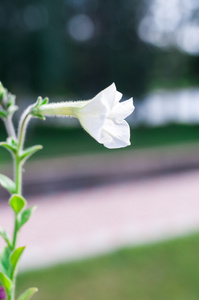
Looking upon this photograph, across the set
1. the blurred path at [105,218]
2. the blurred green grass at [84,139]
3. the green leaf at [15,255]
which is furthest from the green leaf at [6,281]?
the blurred green grass at [84,139]

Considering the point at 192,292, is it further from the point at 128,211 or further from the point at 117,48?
the point at 117,48

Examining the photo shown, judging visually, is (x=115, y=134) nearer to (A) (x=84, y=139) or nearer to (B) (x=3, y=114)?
(B) (x=3, y=114)

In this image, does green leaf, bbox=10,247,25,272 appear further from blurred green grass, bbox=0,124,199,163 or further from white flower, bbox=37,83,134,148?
blurred green grass, bbox=0,124,199,163

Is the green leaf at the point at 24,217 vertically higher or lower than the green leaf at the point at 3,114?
lower

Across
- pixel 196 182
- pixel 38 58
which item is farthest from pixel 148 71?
pixel 196 182

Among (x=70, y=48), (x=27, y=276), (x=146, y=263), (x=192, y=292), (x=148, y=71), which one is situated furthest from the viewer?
(x=148, y=71)

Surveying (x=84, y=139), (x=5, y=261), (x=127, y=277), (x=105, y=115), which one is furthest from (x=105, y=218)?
(x=84, y=139)

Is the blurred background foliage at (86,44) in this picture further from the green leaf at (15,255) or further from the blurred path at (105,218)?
the green leaf at (15,255)
